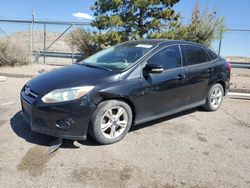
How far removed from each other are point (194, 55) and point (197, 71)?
383 mm

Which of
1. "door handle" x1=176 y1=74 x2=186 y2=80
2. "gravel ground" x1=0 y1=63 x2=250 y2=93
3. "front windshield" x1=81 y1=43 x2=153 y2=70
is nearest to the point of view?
"front windshield" x1=81 y1=43 x2=153 y2=70

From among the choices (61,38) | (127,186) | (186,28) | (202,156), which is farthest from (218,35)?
(127,186)

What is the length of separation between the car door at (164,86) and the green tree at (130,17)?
19.7ft

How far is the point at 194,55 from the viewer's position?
227 inches

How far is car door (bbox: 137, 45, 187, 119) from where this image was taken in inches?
182

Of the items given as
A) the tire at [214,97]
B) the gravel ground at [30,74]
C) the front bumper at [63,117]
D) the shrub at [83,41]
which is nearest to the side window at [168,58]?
the tire at [214,97]

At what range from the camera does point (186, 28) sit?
1137 centimetres

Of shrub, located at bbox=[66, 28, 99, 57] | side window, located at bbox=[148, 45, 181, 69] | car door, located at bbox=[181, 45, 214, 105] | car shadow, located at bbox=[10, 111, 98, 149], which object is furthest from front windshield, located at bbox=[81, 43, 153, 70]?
shrub, located at bbox=[66, 28, 99, 57]

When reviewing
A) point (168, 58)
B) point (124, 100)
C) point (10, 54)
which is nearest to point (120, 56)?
point (168, 58)

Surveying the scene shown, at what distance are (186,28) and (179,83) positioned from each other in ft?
22.4

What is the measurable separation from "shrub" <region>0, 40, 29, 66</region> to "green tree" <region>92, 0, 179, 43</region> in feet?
10.7

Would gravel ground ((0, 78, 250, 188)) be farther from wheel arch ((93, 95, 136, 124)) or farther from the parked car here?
wheel arch ((93, 95, 136, 124))

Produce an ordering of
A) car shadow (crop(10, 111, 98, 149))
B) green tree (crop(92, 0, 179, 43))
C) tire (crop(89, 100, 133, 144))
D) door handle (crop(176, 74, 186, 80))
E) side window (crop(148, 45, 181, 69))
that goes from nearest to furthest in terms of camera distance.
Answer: tire (crop(89, 100, 133, 144)) → car shadow (crop(10, 111, 98, 149)) → side window (crop(148, 45, 181, 69)) → door handle (crop(176, 74, 186, 80)) → green tree (crop(92, 0, 179, 43))

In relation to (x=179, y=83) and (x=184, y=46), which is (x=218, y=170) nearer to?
(x=179, y=83)
